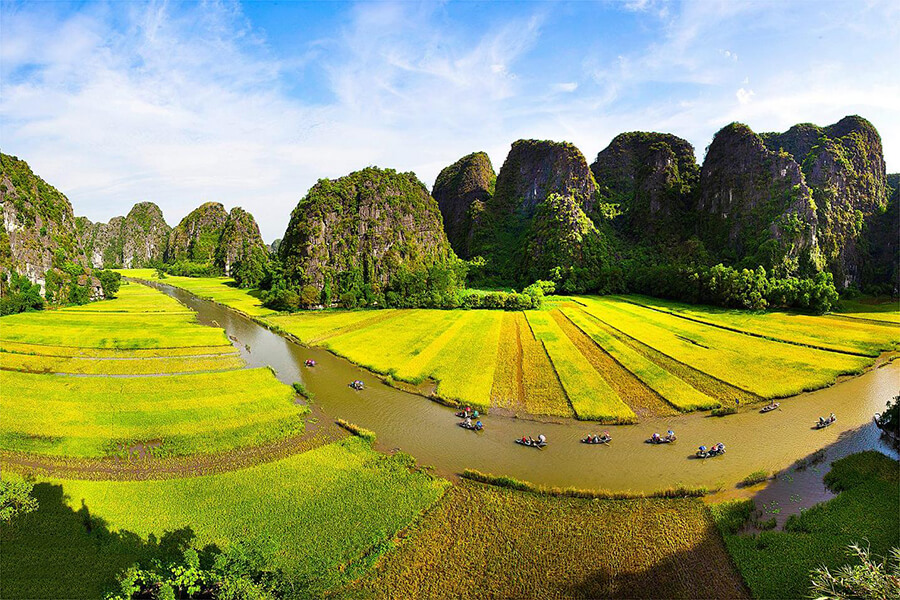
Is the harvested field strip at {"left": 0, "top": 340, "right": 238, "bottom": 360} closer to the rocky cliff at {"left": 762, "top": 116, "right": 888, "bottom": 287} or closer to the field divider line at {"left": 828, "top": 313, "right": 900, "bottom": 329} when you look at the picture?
the field divider line at {"left": 828, "top": 313, "right": 900, "bottom": 329}

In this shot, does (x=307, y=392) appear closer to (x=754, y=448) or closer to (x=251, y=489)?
(x=251, y=489)

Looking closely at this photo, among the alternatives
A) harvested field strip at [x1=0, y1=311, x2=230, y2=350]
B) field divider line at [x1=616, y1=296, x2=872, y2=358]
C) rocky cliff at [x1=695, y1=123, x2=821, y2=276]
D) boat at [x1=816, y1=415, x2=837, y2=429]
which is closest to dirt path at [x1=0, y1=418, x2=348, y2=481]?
harvested field strip at [x1=0, y1=311, x2=230, y2=350]

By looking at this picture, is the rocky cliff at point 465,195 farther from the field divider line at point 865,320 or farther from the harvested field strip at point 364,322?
the field divider line at point 865,320

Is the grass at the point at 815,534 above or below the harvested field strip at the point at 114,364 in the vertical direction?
below

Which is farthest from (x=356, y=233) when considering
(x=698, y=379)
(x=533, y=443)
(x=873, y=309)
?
(x=873, y=309)

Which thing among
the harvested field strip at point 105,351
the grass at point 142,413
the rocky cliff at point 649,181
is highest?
the rocky cliff at point 649,181

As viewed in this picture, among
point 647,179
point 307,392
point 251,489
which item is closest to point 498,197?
point 647,179

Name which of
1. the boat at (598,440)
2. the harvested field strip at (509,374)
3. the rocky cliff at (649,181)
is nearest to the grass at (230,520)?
the boat at (598,440)

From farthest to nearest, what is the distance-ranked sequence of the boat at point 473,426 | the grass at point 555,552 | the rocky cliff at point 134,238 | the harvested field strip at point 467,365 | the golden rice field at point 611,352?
the rocky cliff at point 134,238
the harvested field strip at point 467,365
the golden rice field at point 611,352
the boat at point 473,426
the grass at point 555,552

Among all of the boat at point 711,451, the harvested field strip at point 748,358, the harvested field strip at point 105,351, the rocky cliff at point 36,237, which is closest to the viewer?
the boat at point 711,451
